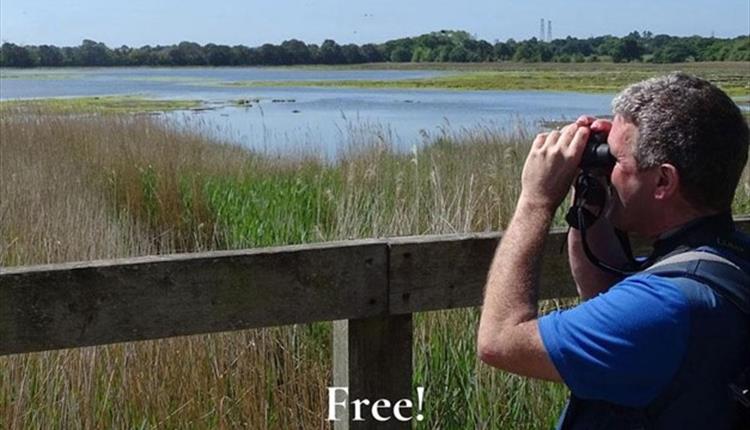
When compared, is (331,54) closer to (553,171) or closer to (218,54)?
(218,54)

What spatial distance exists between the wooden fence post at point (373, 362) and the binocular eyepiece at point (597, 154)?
737mm

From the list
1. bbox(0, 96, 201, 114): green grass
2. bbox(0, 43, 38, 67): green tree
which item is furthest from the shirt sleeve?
bbox(0, 43, 38, 67): green tree

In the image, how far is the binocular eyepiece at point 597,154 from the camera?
71.4 inches

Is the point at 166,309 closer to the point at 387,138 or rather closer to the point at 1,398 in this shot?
the point at 1,398

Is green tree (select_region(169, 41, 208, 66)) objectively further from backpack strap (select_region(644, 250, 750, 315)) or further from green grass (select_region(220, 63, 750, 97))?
backpack strap (select_region(644, 250, 750, 315))

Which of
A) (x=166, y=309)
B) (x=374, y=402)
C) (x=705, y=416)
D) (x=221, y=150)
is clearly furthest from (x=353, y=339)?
(x=221, y=150)

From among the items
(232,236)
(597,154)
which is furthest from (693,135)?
(232,236)

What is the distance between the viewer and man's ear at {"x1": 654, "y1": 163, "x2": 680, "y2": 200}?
5.63 feet

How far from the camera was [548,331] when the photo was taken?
66.5 inches

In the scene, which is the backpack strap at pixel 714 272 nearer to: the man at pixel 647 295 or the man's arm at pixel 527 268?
the man at pixel 647 295

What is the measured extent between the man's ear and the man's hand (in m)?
0.16

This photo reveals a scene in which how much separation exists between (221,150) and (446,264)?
32.0ft

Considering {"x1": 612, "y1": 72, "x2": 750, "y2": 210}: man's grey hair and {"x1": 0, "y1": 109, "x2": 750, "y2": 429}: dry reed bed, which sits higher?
{"x1": 612, "y1": 72, "x2": 750, "y2": 210}: man's grey hair

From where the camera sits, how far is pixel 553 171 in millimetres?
1853
